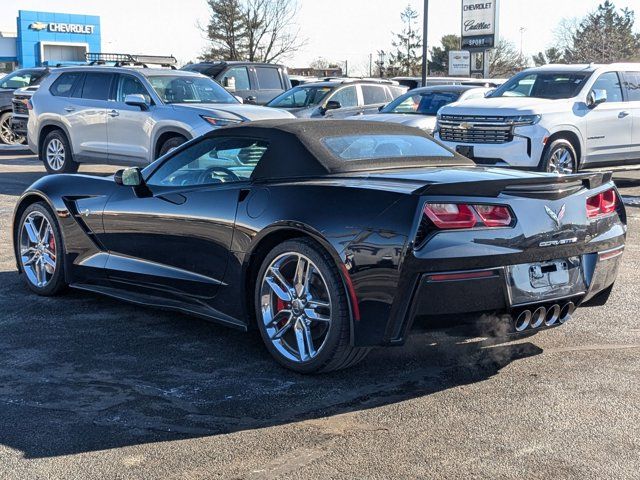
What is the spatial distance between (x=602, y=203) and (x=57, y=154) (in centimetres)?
1184

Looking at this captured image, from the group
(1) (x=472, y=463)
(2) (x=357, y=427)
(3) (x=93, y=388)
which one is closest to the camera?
(1) (x=472, y=463)

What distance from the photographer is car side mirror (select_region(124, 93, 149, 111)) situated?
13.6 metres

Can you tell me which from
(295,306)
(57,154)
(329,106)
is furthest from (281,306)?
(329,106)

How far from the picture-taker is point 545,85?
46.4ft

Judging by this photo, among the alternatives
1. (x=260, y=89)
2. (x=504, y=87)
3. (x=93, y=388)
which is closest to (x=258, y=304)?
(x=93, y=388)

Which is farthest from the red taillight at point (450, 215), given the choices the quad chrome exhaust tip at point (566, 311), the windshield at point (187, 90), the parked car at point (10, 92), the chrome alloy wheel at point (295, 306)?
the parked car at point (10, 92)

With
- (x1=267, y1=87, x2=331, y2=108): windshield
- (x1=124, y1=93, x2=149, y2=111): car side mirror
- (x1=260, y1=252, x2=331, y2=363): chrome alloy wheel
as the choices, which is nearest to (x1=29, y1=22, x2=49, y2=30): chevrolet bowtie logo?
(x1=267, y1=87, x2=331, y2=108): windshield

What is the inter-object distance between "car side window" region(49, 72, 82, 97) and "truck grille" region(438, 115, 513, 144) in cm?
605

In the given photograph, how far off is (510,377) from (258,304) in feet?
4.71

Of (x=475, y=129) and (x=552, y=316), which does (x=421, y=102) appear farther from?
(x=552, y=316)

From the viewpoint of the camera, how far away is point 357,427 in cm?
425

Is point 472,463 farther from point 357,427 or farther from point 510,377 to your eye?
point 510,377

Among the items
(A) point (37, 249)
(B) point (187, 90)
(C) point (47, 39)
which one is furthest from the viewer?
(C) point (47, 39)

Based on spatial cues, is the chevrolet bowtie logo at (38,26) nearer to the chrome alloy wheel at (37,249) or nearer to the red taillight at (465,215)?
the chrome alloy wheel at (37,249)
